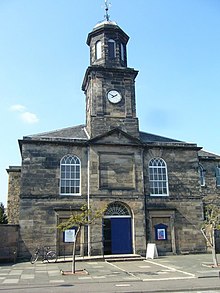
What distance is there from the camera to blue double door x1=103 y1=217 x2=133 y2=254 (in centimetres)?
2145

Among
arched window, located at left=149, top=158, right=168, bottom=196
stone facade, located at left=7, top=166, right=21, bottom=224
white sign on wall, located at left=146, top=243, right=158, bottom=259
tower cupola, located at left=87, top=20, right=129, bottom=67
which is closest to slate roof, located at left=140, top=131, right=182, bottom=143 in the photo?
arched window, located at left=149, top=158, right=168, bottom=196

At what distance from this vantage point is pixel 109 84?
24781 millimetres

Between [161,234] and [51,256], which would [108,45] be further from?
[51,256]

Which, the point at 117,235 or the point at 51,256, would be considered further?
the point at 117,235

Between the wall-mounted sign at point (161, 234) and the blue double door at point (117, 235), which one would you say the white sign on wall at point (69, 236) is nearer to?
the blue double door at point (117, 235)

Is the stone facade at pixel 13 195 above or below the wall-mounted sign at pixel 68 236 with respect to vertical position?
above

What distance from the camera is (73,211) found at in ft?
70.4

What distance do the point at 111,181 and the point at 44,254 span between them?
6.51 m

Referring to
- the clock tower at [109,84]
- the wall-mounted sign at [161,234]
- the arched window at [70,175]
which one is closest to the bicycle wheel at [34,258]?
the arched window at [70,175]

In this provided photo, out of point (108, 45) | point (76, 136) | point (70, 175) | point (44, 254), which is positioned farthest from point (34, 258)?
point (108, 45)

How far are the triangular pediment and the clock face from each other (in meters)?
2.62

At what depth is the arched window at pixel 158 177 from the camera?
23.4m

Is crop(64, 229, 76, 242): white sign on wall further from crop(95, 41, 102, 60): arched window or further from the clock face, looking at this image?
crop(95, 41, 102, 60): arched window

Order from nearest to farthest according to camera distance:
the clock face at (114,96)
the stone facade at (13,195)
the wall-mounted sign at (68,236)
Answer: the wall-mounted sign at (68,236) < the clock face at (114,96) < the stone facade at (13,195)
